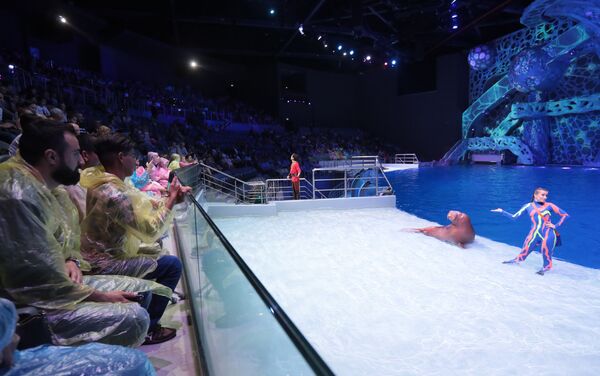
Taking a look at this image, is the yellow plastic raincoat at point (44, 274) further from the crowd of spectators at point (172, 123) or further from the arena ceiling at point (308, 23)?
the arena ceiling at point (308, 23)

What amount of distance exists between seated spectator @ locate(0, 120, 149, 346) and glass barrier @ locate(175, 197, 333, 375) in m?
0.37

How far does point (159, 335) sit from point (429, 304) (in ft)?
9.48

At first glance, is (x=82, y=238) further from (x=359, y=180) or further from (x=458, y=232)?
(x=359, y=180)

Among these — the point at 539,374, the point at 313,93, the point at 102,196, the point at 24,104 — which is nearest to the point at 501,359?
the point at 539,374

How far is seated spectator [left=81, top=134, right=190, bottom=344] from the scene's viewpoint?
220cm

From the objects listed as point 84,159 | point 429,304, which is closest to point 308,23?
point 429,304

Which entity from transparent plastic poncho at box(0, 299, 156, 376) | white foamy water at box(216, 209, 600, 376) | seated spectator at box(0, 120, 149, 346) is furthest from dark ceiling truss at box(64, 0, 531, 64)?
transparent plastic poncho at box(0, 299, 156, 376)

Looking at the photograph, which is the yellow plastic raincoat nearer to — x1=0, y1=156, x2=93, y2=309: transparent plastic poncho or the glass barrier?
x1=0, y1=156, x2=93, y2=309: transparent plastic poncho

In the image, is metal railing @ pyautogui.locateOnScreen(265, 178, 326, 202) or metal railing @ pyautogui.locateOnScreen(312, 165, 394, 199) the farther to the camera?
metal railing @ pyautogui.locateOnScreen(265, 178, 326, 202)

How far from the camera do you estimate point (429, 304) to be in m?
4.17

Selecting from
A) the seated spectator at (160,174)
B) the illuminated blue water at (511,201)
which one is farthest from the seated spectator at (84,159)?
the illuminated blue water at (511,201)

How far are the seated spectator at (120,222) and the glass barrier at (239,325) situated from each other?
0.27m

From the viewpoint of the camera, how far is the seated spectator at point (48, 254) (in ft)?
4.52

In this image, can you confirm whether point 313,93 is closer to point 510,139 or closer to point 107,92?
point 510,139
